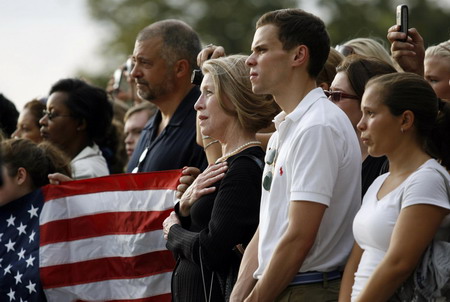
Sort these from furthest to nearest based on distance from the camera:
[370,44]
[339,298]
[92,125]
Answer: [92,125], [370,44], [339,298]

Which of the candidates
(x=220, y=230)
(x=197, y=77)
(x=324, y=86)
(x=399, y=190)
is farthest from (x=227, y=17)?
(x=399, y=190)

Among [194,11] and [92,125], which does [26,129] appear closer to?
[92,125]

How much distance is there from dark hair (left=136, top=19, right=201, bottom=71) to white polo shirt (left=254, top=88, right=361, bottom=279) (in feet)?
9.18

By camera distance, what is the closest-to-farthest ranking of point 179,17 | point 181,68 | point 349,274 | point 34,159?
point 349,274 < point 34,159 < point 181,68 < point 179,17

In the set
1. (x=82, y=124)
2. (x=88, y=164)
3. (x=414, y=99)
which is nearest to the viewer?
(x=414, y=99)

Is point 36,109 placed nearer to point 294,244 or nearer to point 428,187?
point 294,244

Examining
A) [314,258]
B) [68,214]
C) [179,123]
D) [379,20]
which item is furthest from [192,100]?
[379,20]

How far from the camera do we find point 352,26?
48562mm

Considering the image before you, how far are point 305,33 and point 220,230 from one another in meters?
1.10

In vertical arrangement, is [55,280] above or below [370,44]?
below

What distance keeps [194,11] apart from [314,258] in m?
49.2

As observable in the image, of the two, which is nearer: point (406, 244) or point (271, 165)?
point (406, 244)

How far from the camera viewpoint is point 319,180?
4660mm

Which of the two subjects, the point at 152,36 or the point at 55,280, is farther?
the point at 152,36
